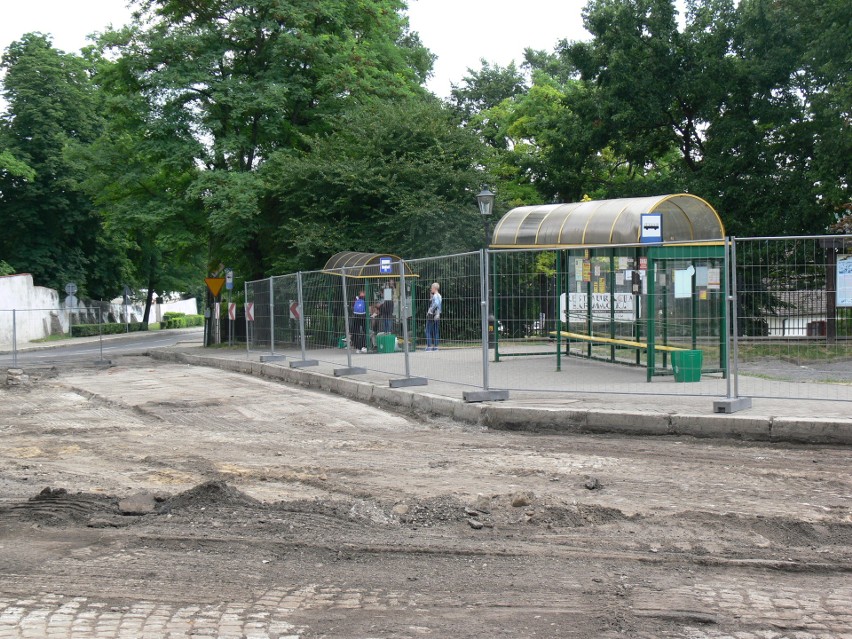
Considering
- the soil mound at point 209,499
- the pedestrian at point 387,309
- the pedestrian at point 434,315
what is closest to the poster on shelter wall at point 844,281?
the pedestrian at point 434,315

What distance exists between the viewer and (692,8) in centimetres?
3338

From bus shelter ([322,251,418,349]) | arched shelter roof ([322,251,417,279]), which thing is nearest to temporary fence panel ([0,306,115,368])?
arched shelter roof ([322,251,417,279])

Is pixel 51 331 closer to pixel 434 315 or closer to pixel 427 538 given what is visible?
pixel 434 315

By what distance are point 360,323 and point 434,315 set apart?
319 centimetres

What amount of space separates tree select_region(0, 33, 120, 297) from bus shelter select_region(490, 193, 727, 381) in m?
39.3

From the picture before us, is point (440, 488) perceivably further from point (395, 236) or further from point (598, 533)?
point (395, 236)

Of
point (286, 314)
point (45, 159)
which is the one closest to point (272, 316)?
point (286, 314)

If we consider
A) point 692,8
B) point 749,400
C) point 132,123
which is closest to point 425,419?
point 749,400

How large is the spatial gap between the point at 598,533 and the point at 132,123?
28366mm

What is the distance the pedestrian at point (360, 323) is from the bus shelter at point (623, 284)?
301cm

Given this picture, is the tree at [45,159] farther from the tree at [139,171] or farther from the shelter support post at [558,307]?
the shelter support post at [558,307]

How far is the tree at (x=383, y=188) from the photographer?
26703mm

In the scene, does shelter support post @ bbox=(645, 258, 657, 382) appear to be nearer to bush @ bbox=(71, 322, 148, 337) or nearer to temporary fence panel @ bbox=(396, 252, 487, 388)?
temporary fence panel @ bbox=(396, 252, 487, 388)

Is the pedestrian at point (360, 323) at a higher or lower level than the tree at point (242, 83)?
lower
